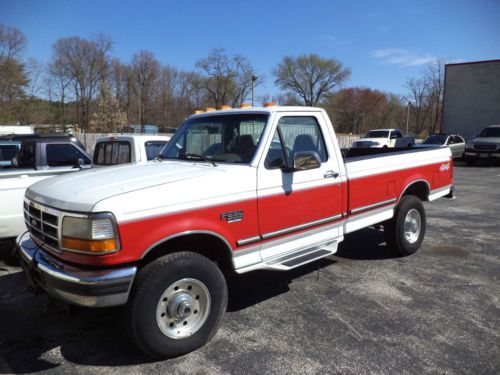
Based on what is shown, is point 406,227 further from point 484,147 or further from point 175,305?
point 484,147

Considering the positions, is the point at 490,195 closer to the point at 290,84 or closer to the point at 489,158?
the point at 489,158

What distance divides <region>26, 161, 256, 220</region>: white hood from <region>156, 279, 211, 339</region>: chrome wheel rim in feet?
2.37

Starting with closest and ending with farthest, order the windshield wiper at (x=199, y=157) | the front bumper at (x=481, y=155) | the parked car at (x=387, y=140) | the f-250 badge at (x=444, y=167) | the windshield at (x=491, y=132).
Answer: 1. the windshield wiper at (x=199, y=157)
2. the f-250 badge at (x=444, y=167)
3. the front bumper at (x=481, y=155)
4. the windshield at (x=491, y=132)
5. the parked car at (x=387, y=140)

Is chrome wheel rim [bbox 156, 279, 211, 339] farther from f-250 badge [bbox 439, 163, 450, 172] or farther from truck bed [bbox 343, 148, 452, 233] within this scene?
f-250 badge [bbox 439, 163, 450, 172]

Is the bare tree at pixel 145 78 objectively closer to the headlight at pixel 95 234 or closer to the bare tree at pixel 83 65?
the bare tree at pixel 83 65

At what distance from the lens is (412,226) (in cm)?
586

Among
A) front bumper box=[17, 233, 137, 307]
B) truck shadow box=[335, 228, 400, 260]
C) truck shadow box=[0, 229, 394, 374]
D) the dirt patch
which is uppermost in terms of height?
front bumper box=[17, 233, 137, 307]

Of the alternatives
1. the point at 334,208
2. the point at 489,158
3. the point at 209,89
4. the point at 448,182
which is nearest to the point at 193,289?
the point at 334,208

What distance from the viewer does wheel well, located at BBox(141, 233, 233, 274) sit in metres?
3.21

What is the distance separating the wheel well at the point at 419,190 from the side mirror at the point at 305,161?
2.55m

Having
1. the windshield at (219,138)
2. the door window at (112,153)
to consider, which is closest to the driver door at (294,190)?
the windshield at (219,138)

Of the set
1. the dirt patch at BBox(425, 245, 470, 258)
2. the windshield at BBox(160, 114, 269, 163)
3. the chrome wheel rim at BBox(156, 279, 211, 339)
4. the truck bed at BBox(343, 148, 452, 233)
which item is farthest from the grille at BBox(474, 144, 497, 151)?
the chrome wheel rim at BBox(156, 279, 211, 339)

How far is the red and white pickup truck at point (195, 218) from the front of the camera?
2844mm

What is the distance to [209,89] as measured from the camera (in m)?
64.8
